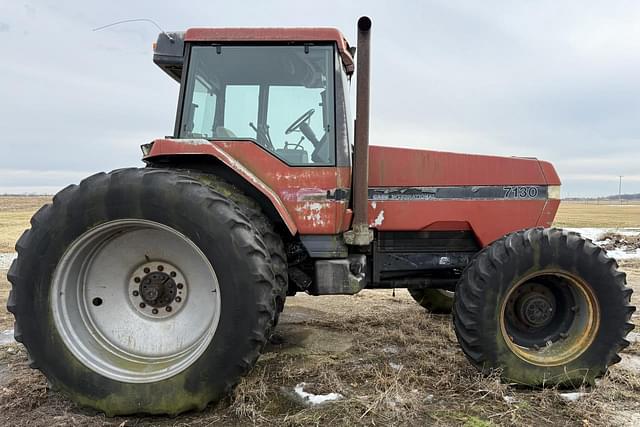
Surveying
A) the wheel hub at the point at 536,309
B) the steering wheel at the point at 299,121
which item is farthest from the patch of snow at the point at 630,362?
the steering wheel at the point at 299,121

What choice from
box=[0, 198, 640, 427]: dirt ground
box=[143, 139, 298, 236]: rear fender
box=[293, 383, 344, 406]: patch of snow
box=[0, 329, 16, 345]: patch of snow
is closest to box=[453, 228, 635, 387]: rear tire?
box=[0, 198, 640, 427]: dirt ground

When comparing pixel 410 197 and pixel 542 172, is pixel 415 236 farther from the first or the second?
pixel 542 172

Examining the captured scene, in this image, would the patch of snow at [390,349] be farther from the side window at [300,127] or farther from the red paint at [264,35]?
the red paint at [264,35]

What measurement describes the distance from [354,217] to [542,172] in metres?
1.56

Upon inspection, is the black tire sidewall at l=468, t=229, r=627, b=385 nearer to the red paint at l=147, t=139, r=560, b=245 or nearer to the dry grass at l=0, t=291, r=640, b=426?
the dry grass at l=0, t=291, r=640, b=426

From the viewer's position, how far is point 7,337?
13.0 ft

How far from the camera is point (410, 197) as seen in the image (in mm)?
3291

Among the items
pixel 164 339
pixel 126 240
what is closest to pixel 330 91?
pixel 126 240

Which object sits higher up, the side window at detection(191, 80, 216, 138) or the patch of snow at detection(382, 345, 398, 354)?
the side window at detection(191, 80, 216, 138)

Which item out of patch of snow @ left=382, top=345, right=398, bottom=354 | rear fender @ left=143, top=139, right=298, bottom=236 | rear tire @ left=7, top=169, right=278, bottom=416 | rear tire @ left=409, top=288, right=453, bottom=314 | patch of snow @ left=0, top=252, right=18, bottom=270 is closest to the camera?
rear tire @ left=7, top=169, right=278, bottom=416

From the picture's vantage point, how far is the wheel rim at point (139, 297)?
262 cm

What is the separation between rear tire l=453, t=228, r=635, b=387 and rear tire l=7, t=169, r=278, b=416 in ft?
4.35

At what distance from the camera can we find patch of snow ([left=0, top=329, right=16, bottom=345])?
12.4ft

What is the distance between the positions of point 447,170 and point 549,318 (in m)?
1.26
